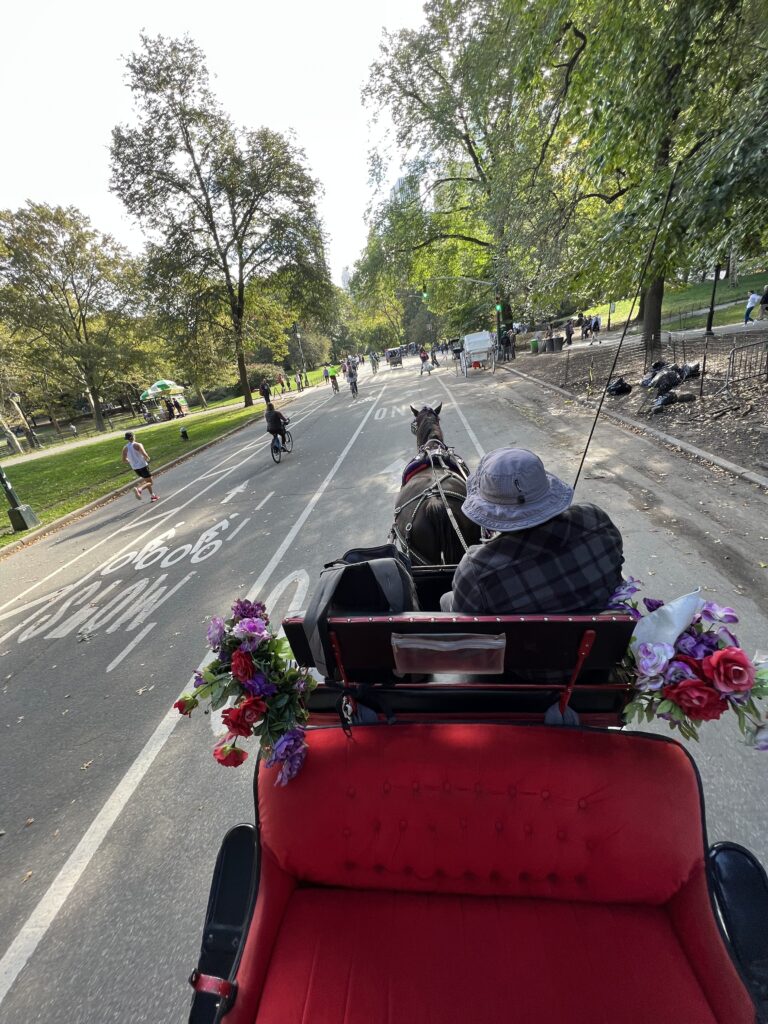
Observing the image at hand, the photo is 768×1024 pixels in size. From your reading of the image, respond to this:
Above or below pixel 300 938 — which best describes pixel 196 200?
above

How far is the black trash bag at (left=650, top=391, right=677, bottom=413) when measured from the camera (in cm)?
1052

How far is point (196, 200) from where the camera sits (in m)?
24.4

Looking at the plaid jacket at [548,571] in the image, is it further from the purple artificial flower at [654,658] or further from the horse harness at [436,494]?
the horse harness at [436,494]

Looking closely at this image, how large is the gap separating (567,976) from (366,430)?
47.1 ft

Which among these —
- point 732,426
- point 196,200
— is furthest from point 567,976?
point 196,200

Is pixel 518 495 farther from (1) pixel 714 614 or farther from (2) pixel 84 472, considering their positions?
(2) pixel 84 472

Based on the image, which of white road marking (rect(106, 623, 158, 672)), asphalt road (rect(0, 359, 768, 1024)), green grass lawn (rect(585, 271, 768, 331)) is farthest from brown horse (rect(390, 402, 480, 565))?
green grass lawn (rect(585, 271, 768, 331))

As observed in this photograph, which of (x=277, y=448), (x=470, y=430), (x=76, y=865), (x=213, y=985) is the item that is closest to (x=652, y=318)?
(x=470, y=430)

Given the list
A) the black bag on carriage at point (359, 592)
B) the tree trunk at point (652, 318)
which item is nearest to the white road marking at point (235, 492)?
the black bag on carriage at point (359, 592)

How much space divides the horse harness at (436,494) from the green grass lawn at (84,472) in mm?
10611

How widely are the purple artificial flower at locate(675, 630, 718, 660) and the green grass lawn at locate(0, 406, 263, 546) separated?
43.4 ft

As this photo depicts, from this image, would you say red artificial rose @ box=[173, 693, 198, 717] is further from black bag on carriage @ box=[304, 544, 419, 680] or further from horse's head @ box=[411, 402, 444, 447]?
horse's head @ box=[411, 402, 444, 447]

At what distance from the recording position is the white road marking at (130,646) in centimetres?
500

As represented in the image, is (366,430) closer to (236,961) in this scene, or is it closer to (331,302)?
(236,961)
